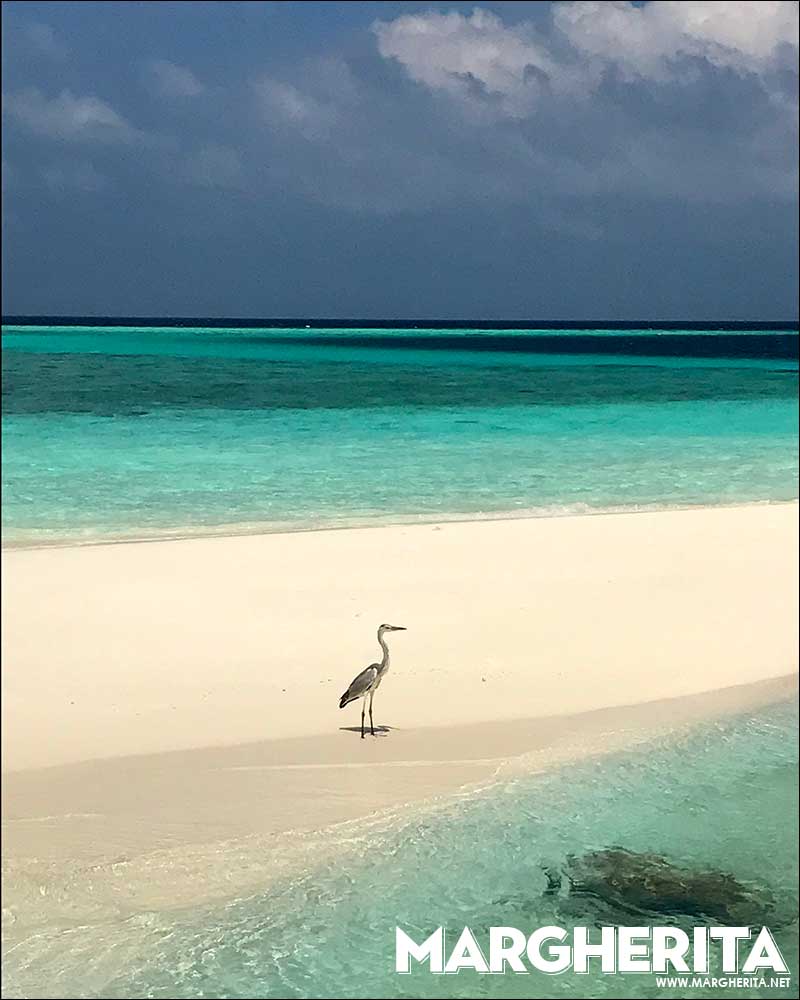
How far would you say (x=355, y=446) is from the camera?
19016mm

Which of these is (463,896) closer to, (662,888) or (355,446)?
(662,888)

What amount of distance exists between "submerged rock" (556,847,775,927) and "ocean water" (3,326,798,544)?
7.96m

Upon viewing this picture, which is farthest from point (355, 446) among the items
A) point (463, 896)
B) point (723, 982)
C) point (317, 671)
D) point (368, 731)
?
point (723, 982)

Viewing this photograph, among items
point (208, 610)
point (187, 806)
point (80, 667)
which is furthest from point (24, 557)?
point (187, 806)

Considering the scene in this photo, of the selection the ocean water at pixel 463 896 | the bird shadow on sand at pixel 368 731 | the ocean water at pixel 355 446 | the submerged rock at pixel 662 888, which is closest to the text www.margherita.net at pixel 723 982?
the ocean water at pixel 463 896

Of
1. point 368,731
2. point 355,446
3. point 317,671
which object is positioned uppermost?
point 355,446

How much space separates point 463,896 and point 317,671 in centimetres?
285

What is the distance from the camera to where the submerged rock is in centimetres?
396

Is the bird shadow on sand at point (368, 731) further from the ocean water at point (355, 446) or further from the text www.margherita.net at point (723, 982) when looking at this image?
the ocean water at point (355, 446)

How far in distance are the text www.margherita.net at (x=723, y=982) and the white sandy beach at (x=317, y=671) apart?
58.1 inches

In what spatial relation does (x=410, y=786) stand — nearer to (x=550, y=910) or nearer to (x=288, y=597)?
(x=550, y=910)

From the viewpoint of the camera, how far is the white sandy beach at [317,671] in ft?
16.0

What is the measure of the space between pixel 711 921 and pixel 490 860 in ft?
2.70

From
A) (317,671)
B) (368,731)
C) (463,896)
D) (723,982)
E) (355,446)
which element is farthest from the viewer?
(355,446)
